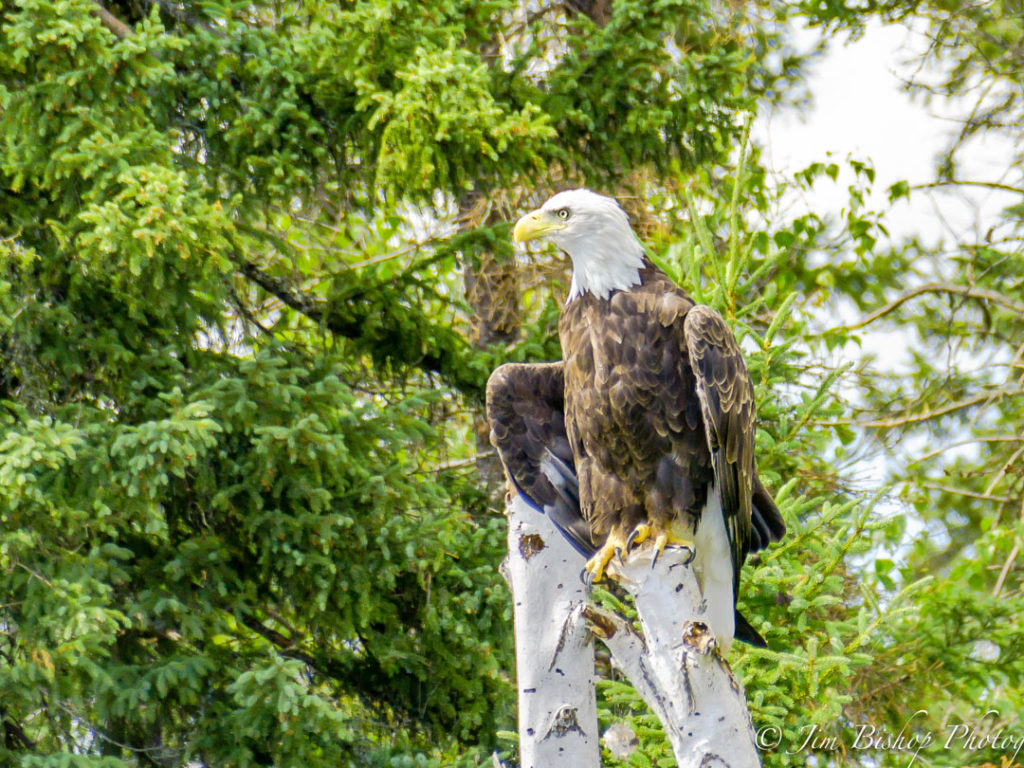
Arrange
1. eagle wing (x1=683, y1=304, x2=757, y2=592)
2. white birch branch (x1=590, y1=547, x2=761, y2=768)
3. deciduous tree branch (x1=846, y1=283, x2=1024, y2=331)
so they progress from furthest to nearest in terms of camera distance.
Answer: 1. deciduous tree branch (x1=846, y1=283, x2=1024, y2=331)
2. eagle wing (x1=683, y1=304, x2=757, y2=592)
3. white birch branch (x1=590, y1=547, x2=761, y2=768)

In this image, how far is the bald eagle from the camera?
11.3 ft

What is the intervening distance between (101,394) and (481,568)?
1812mm

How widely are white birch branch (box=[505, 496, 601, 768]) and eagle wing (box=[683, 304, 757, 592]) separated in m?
0.50

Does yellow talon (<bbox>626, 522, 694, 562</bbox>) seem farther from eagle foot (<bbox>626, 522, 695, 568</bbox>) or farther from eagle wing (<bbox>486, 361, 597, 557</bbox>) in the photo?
eagle wing (<bbox>486, 361, 597, 557</bbox>)

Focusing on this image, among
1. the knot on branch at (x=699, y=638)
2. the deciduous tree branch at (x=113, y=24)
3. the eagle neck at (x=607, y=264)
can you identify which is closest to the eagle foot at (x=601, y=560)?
the knot on branch at (x=699, y=638)

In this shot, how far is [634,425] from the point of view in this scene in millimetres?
3539

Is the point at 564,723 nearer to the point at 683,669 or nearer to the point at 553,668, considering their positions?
the point at 553,668

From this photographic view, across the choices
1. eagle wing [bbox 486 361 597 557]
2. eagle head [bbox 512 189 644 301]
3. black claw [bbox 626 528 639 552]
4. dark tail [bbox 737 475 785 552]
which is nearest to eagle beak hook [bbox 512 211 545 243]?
eagle head [bbox 512 189 644 301]

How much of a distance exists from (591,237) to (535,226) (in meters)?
0.17

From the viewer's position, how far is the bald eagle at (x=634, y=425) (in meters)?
3.46

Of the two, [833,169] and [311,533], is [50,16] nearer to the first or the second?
[311,533]

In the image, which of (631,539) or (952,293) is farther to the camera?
(952,293)

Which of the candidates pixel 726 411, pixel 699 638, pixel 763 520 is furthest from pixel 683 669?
pixel 763 520

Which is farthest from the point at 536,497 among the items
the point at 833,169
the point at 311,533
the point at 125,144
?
the point at 833,169
